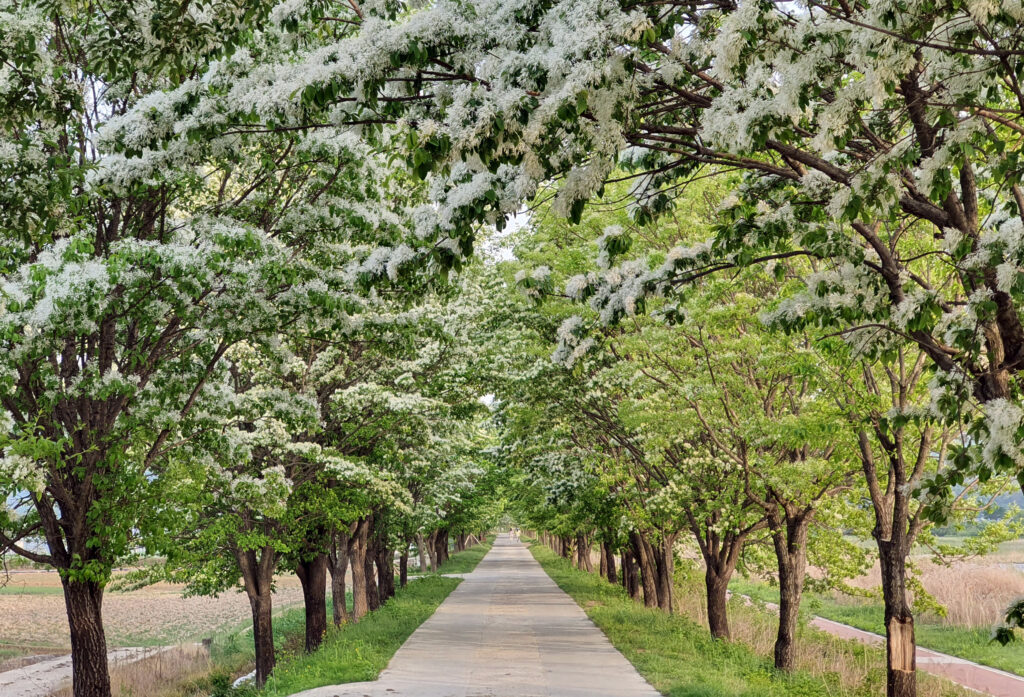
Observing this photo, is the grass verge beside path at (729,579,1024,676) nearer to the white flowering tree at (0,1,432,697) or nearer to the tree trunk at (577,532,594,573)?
the white flowering tree at (0,1,432,697)

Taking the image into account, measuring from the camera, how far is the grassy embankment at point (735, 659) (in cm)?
1295

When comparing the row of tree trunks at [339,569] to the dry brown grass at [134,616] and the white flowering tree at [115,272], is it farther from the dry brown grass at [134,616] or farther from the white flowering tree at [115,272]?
the white flowering tree at [115,272]

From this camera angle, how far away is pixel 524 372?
18.5 metres

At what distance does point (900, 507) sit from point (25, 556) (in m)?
10.5

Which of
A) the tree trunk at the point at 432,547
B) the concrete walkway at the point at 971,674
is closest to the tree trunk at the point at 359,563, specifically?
the concrete walkway at the point at 971,674

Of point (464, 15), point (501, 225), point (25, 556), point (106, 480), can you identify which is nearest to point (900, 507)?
point (501, 225)

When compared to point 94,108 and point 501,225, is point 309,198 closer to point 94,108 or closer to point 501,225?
point 94,108

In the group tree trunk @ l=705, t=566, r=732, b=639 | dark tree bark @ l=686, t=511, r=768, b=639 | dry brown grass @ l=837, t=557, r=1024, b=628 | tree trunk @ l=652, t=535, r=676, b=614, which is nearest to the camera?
dark tree bark @ l=686, t=511, r=768, b=639

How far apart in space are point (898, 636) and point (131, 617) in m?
42.7

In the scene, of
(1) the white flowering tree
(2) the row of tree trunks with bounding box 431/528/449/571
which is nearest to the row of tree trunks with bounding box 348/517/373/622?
(1) the white flowering tree

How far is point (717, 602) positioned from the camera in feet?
64.0

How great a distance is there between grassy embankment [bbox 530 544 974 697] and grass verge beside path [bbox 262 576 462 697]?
15.0 feet

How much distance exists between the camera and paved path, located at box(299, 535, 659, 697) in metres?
12.7

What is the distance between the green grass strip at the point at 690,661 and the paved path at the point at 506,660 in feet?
1.25
